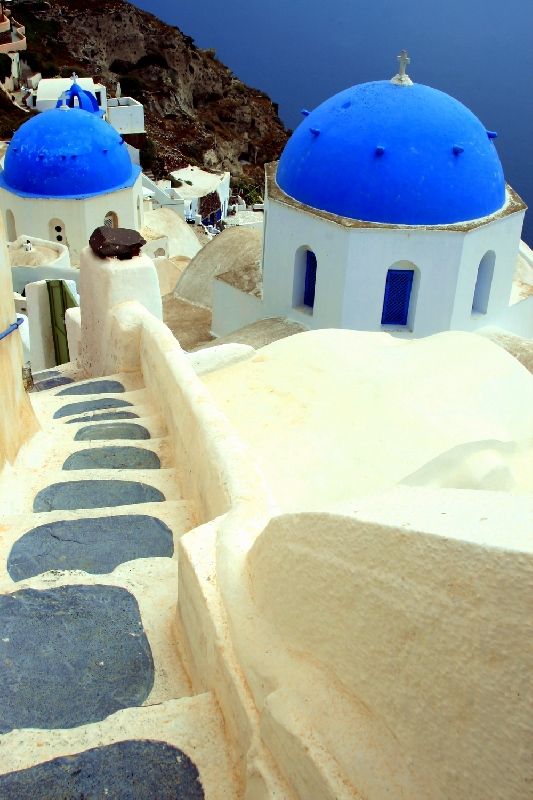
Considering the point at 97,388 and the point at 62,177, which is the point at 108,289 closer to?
the point at 97,388

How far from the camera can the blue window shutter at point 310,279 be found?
1143 cm

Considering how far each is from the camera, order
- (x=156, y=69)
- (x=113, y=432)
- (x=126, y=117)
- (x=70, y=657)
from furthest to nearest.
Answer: (x=156, y=69) < (x=126, y=117) < (x=113, y=432) < (x=70, y=657)

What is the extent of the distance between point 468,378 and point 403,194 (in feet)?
19.5

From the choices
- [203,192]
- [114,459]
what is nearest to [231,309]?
[114,459]

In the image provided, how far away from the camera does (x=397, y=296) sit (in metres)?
11.0

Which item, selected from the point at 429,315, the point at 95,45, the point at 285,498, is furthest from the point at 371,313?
the point at 95,45

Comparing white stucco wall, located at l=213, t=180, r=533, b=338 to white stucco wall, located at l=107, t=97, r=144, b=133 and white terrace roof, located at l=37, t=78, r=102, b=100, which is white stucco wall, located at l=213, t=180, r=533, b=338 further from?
white terrace roof, located at l=37, t=78, r=102, b=100

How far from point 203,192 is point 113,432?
28.1m

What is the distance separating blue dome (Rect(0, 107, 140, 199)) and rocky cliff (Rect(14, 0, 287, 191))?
101 ft

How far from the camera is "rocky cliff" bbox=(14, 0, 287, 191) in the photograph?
51344mm

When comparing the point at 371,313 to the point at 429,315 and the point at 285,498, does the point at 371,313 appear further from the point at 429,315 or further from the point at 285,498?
the point at 285,498

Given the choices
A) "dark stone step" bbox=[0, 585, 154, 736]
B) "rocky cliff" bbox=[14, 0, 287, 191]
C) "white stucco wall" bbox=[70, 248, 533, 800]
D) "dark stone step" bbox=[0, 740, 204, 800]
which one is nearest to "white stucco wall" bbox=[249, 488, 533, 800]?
"white stucco wall" bbox=[70, 248, 533, 800]

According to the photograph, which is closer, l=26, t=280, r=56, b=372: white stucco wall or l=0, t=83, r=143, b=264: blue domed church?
l=26, t=280, r=56, b=372: white stucco wall

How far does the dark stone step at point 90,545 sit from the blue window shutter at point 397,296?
7621 mm
